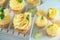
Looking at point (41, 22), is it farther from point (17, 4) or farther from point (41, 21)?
point (17, 4)

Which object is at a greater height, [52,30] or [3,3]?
[3,3]

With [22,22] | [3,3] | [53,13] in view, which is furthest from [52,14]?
[3,3]

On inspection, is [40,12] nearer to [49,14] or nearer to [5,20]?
[49,14]

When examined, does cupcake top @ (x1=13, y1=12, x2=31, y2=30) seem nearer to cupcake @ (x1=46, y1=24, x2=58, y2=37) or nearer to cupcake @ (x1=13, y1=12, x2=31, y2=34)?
cupcake @ (x1=13, y1=12, x2=31, y2=34)

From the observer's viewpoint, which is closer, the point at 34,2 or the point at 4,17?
the point at 4,17

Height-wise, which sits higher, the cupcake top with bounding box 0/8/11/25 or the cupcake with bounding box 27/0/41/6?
the cupcake with bounding box 27/0/41/6

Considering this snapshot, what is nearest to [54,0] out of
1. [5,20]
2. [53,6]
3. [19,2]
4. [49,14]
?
[53,6]

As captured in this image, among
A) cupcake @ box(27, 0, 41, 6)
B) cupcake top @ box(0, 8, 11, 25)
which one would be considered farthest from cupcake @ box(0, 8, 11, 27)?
cupcake @ box(27, 0, 41, 6)
